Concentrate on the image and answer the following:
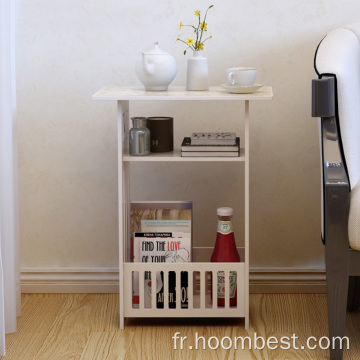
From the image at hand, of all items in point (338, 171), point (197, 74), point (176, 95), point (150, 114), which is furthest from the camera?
point (150, 114)

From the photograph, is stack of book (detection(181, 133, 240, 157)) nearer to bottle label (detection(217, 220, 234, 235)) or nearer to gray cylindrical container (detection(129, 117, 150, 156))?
gray cylindrical container (detection(129, 117, 150, 156))

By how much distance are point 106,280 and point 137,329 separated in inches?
14.3

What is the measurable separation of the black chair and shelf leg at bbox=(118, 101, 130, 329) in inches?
21.1

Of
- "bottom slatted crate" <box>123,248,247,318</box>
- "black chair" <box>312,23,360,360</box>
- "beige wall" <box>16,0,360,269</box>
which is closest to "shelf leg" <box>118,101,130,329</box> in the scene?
"bottom slatted crate" <box>123,248,247,318</box>

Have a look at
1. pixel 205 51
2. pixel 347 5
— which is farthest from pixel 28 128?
pixel 347 5

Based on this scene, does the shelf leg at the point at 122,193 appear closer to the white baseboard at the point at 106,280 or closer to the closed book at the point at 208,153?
the closed book at the point at 208,153

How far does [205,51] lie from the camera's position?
2227mm

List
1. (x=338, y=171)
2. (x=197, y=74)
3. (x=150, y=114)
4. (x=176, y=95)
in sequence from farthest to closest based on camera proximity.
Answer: (x=150, y=114)
(x=197, y=74)
(x=176, y=95)
(x=338, y=171)

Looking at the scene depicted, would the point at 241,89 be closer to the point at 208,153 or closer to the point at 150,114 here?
the point at 208,153

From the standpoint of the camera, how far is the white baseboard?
2322 mm

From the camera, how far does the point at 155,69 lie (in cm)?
193

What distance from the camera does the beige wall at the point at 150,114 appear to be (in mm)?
2209

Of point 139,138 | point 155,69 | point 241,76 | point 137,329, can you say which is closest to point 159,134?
point 139,138

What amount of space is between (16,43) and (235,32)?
71 centimetres
